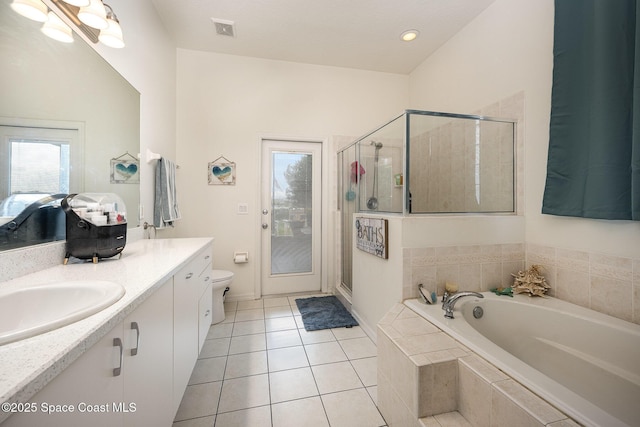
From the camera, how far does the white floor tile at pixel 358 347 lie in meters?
1.84

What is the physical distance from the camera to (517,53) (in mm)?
1858

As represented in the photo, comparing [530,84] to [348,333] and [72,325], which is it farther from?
[72,325]

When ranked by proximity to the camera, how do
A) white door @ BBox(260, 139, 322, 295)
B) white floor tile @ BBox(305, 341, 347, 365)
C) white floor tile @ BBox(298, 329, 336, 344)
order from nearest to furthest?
white floor tile @ BBox(305, 341, 347, 365) < white floor tile @ BBox(298, 329, 336, 344) < white door @ BBox(260, 139, 322, 295)

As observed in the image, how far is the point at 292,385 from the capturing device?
1.54 metres

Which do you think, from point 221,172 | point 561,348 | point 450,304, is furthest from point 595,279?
point 221,172

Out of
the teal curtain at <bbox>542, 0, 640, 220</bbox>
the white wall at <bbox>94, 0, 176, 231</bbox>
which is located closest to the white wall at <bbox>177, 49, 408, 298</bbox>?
the white wall at <bbox>94, 0, 176, 231</bbox>

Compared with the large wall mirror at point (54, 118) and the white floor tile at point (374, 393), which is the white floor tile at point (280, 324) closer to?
the white floor tile at point (374, 393)

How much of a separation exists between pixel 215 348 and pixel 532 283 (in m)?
2.29

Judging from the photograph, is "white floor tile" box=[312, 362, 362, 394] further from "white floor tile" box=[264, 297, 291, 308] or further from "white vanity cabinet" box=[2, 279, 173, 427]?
"white floor tile" box=[264, 297, 291, 308]

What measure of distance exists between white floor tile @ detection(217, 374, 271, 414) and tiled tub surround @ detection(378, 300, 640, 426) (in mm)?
674

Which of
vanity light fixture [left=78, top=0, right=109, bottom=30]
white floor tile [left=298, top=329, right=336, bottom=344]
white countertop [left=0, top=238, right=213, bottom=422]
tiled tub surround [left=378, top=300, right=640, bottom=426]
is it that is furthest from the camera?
white floor tile [left=298, top=329, right=336, bottom=344]

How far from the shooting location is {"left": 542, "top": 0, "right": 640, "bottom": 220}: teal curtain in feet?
4.07

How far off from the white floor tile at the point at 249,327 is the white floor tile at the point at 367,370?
0.89 metres

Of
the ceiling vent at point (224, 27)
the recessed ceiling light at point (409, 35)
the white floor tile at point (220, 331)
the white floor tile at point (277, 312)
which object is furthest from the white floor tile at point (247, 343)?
the recessed ceiling light at point (409, 35)
